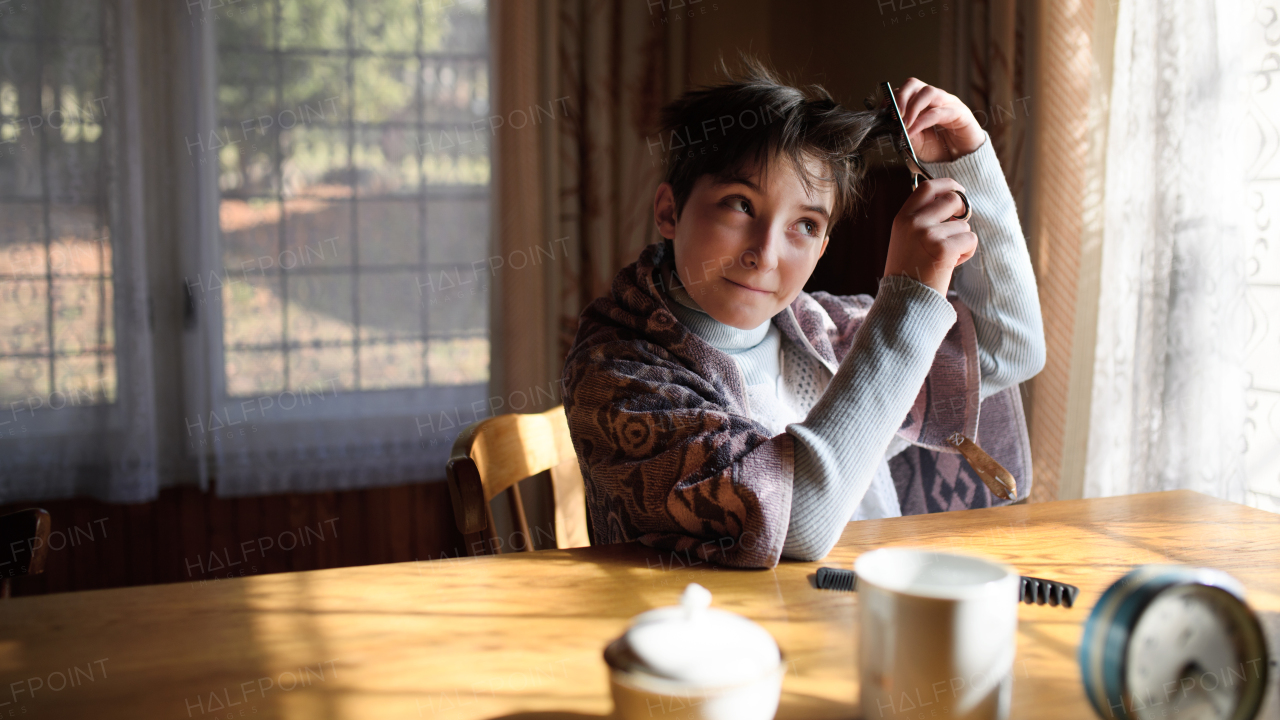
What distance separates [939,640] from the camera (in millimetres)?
461

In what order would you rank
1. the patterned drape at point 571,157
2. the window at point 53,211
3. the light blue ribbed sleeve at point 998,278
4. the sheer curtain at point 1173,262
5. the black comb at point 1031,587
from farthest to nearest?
the patterned drape at point 571,157 → the window at point 53,211 → the sheer curtain at point 1173,262 → the light blue ribbed sleeve at point 998,278 → the black comb at point 1031,587

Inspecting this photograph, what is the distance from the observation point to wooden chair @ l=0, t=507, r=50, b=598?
2.61 ft

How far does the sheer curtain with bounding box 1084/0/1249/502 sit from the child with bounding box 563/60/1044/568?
0.52 metres

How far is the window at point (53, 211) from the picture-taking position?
201 centimetres

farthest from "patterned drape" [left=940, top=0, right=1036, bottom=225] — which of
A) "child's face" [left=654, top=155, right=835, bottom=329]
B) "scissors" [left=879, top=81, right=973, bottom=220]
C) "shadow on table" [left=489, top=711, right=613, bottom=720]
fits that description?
"shadow on table" [left=489, top=711, right=613, bottom=720]

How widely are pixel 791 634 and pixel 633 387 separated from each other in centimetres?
30

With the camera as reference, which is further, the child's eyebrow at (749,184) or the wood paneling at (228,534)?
the wood paneling at (228,534)

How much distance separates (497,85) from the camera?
232cm

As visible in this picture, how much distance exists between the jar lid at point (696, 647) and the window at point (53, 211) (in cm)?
214

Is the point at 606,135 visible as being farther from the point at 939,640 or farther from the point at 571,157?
the point at 939,640

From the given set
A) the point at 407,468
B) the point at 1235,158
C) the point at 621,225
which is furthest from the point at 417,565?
the point at 621,225

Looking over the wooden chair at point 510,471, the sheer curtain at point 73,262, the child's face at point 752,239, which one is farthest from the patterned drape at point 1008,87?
the sheer curtain at point 73,262

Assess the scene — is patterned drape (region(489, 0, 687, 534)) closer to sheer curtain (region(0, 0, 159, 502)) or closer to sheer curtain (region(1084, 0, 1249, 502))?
sheer curtain (region(0, 0, 159, 502))

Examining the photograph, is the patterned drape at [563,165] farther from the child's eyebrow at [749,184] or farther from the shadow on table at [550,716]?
the shadow on table at [550,716]
